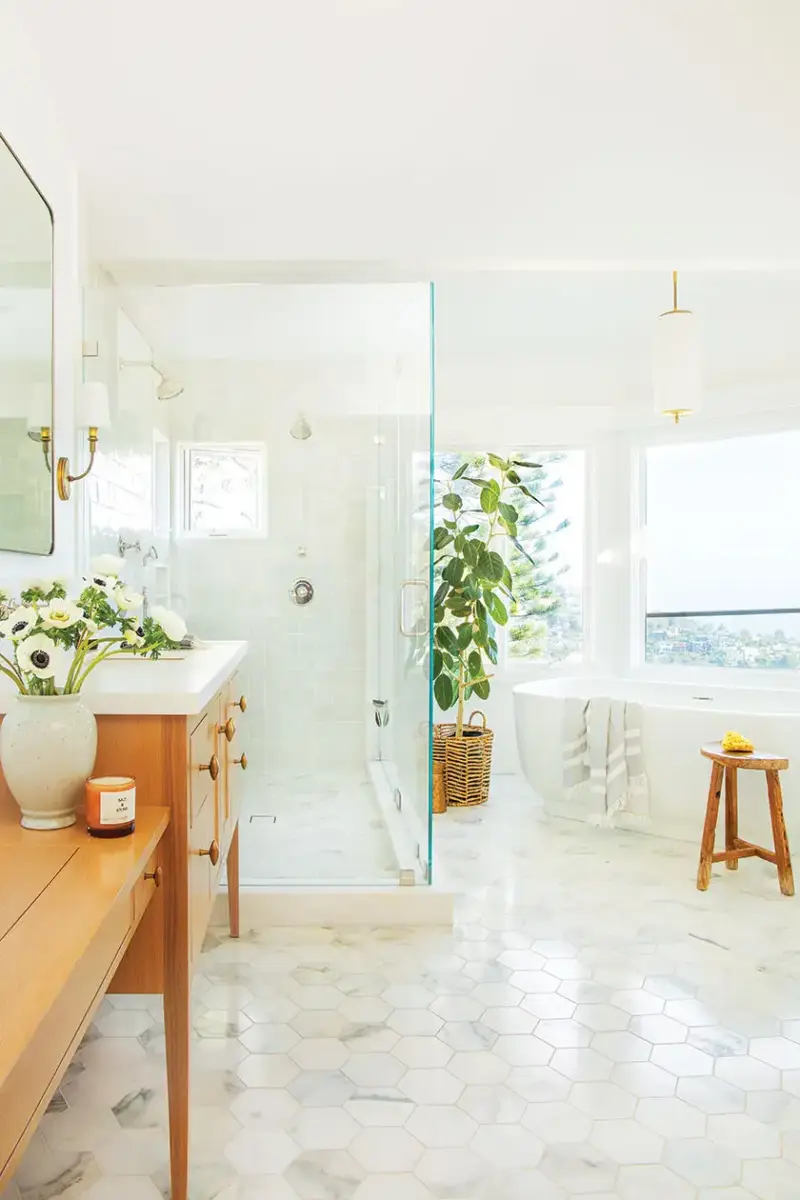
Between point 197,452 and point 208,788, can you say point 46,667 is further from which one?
point 197,452

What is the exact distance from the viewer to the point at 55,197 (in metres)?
2.25

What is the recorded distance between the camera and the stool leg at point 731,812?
3.20 metres

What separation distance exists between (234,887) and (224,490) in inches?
54.6

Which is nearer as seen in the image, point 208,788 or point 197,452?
point 208,788

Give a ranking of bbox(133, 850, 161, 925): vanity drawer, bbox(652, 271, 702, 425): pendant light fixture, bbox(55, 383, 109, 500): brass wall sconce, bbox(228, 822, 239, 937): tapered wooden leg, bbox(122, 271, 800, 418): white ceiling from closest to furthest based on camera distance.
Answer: bbox(133, 850, 161, 925): vanity drawer
bbox(55, 383, 109, 500): brass wall sconce
bbox(228, 822, 239, 937): tapered wooden leg
bbox(122, 271, 800, 418): white ceiling
bbox(652, 271, 702, 425): pendant light fixture

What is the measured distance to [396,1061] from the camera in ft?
6.61

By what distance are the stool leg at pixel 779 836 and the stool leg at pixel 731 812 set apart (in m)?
0.12

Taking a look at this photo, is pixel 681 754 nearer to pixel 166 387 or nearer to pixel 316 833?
pixel 316 833

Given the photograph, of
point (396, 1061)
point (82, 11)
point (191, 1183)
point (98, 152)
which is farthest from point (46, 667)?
point (98, 152)

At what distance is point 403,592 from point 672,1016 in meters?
1.60

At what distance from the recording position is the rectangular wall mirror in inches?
72.1

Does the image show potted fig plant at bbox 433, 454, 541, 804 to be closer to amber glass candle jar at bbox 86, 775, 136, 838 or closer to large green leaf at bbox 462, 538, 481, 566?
large green leaf at bbox 462, 538, 481, 566

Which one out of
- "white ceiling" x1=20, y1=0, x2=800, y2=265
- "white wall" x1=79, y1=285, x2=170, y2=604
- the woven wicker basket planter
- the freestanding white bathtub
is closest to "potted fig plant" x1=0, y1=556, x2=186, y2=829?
"white wall" x1=79, y1=285, x2=170, y2=604

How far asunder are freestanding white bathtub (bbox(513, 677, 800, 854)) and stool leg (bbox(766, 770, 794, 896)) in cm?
25
